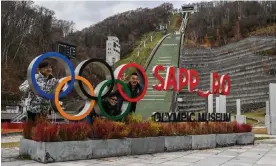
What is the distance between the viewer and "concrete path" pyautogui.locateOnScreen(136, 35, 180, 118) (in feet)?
115

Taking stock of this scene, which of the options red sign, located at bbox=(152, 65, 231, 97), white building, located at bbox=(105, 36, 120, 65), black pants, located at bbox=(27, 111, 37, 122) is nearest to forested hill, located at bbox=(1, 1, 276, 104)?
white building, located at bbox=(105, 36, 120, 65)

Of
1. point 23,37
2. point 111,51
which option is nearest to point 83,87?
point 23,37

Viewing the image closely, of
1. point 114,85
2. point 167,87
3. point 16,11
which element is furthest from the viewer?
point 16,11

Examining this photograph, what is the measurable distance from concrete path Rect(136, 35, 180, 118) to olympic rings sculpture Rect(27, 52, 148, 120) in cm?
1888

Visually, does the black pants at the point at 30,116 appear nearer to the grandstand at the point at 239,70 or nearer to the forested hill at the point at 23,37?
the grandstand at the point at 239,70

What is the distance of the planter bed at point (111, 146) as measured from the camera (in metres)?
9.31

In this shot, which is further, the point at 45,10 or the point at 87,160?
the point at 45,10

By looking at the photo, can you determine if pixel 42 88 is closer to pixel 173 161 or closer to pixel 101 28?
pixel 173 161

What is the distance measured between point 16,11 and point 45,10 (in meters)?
9.77

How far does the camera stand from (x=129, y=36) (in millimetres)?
123688

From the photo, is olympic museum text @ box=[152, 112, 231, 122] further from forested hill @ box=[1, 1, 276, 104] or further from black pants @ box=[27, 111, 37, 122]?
forested hill @ box=[1, 1, 276, 104]

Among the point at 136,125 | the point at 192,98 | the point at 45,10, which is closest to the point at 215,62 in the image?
the point at 192,98

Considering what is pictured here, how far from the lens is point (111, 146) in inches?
422

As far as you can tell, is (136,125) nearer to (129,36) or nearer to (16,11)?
(16,11)
